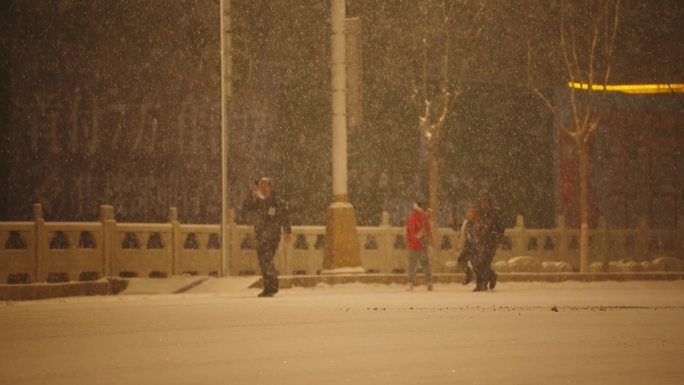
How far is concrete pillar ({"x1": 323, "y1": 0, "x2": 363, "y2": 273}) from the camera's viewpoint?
28141 millimetres

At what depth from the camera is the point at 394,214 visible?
140 ft

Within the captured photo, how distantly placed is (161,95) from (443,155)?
10.4 meters

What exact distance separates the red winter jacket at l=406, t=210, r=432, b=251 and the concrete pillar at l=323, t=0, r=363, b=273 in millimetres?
1948

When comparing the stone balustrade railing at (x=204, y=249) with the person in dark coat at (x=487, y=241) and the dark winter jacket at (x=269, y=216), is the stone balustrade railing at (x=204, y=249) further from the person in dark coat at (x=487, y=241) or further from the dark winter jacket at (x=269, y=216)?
the dark winter jacket at (x=269, y=216)

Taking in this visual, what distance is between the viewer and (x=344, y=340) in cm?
1398

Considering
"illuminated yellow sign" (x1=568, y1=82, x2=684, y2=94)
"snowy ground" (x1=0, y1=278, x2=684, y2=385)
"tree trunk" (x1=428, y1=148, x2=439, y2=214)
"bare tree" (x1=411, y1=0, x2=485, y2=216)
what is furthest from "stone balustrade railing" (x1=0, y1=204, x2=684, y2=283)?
"illuminated yellow sign" (x1=568, y1=82, x2=684, y2=94)

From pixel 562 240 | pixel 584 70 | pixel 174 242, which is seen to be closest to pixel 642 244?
pixel 562 240

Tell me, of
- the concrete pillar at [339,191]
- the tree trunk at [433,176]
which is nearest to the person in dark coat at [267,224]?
the concrete pillar at [339,191]

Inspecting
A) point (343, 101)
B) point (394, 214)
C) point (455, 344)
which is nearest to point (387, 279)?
point (343, 101)

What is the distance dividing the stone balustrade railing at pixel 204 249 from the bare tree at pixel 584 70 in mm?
1434

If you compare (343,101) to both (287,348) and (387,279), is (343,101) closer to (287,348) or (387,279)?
(387,279)

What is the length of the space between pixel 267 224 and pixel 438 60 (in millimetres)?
19402

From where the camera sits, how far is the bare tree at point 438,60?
3912 cm

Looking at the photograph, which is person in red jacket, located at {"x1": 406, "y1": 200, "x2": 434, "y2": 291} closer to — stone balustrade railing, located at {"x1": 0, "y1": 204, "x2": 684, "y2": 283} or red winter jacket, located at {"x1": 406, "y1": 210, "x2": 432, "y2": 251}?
red winter jacket, located at {"x1": 406, "y1": 210, "x2": 432, "y2": 251}
